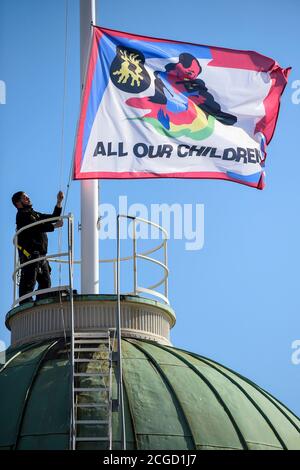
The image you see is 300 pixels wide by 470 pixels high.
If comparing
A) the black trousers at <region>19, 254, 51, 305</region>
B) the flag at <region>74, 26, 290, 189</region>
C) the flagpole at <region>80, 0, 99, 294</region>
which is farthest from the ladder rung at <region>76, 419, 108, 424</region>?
the flag at <region>74, 26, 290, 189</region>

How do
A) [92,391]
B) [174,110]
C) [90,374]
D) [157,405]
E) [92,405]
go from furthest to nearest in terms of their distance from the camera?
[174,110]
[157,405]
[92,391]
[90,374]
[92,405]

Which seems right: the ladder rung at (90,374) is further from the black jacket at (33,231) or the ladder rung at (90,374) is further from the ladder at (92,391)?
the black jacket at (33,231)

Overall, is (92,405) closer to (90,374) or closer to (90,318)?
(90,374)

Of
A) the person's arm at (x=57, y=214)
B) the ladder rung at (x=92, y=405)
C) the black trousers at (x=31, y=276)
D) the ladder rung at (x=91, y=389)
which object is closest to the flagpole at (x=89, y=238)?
the person's arm at (x=57, y=214)

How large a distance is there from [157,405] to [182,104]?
304 inches

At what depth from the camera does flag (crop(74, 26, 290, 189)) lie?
33.9 meters

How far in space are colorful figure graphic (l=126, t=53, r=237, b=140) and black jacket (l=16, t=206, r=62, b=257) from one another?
10.0 ft

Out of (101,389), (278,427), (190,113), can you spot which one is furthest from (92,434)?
(190,113)

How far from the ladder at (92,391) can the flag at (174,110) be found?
3627 mm

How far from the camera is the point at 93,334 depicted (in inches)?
1262

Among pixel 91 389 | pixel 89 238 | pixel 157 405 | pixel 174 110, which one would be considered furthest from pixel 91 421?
pixel 174 110

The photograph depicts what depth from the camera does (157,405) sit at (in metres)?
31.4
